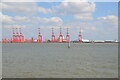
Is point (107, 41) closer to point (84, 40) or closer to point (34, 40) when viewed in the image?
point (84, 40)

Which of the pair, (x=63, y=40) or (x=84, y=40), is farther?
(x=84, y=40)

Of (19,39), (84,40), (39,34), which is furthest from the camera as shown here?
(84,40)

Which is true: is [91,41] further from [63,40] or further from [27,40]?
[27,40]

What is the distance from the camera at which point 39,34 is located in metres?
149

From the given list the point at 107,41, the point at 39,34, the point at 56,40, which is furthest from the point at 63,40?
the point at 107,41

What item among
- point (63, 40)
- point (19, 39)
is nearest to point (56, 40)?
point (63, 40)

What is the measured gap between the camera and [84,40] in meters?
174

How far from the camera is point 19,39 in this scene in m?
162

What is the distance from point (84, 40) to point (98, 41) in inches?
661

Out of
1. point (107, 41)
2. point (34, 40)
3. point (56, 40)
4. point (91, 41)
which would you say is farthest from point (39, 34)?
point (107, 41)

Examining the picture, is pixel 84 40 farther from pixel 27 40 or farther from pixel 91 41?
pixel 27 40

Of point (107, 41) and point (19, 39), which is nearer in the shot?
point (19, 39)

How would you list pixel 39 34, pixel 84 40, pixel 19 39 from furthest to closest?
pixel 84 40, pixel 19 39, pixel 39 34

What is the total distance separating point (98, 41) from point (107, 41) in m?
7.24
